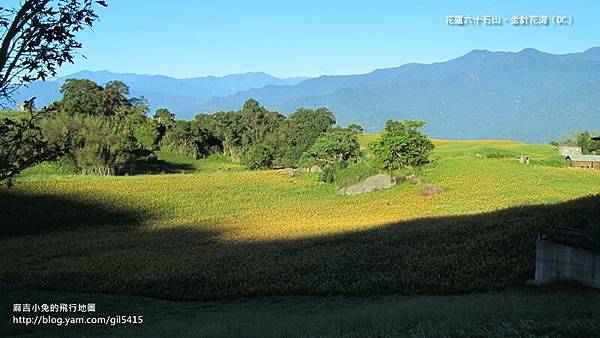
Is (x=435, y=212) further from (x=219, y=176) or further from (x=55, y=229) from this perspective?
(x=219, y=176)

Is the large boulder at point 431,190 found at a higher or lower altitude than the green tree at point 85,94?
lower

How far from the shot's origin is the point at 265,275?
18250mm

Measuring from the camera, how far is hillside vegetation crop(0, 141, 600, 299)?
17172 millimetres

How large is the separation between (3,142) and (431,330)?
704cm

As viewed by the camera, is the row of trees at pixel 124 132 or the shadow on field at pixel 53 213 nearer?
the row of trees at pixel 124 132

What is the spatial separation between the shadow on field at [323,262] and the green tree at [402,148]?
2459 centimetres

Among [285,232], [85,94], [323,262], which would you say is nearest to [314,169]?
[285,232]

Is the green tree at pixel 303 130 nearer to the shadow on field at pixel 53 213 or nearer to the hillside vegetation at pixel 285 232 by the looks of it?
the hillside vegetation at pixel 285 232

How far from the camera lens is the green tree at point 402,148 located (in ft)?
177

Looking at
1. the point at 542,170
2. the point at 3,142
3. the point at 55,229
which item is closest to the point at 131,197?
the point at 55,229

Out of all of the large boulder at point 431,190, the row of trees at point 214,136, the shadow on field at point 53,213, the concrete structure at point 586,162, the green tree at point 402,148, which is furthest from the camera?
the concrete structure at point 586,162

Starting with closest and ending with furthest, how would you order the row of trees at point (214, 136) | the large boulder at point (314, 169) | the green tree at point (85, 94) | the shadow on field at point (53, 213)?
the shadow on field at point (53, 213) → the row of trees at point (214, 136) → the large boulder at point (314, 169) → the green tree at point (85, 94)

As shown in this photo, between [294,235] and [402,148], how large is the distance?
1112 inches

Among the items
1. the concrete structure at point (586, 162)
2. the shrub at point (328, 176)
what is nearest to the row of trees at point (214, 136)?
the shrub at point (328, 176)
